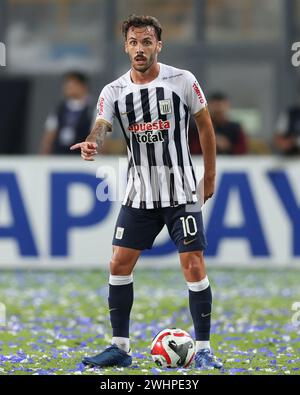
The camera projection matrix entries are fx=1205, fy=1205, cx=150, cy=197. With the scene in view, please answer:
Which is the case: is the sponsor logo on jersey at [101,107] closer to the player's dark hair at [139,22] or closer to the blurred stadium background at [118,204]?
the player's dark hair at [139,22]

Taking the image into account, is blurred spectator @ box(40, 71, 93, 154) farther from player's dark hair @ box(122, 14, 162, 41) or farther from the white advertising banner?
player's dark hair @ box(122, 14, 162, 41)

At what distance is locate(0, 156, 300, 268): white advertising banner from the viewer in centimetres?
1412

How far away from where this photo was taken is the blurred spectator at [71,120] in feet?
49.3

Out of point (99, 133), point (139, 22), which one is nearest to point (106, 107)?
point (99, 133)

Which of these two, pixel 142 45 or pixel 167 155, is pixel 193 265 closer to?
pixel 167 155

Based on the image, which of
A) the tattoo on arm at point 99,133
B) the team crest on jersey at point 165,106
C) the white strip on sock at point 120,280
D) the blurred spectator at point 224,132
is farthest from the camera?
the blurred spectator at point 224,132

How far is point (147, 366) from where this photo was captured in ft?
25.0

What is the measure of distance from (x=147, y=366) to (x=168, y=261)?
21.9 ft

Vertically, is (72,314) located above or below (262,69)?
below

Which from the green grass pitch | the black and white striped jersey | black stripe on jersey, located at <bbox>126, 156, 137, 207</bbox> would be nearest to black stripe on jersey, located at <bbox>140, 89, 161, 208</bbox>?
the black and white striped jersey

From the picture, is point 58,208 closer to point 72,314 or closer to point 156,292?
point 156,292

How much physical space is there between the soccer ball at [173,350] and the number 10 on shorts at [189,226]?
2.25 feet

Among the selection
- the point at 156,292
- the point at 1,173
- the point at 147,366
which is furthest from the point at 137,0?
the point at 147,366

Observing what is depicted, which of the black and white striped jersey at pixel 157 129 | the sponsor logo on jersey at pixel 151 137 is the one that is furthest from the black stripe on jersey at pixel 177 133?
the sponsor logo on jersey at pixel 151 137
